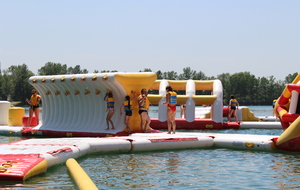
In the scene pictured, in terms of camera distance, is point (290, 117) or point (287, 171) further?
point (290, 117)

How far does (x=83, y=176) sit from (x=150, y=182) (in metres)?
1.23

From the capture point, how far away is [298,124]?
10367mm

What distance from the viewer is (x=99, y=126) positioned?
48.4 ft

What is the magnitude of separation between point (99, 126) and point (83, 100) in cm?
107

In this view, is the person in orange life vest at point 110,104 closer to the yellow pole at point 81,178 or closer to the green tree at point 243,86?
the yellow pole at point 81,178

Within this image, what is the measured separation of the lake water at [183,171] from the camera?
7.26 meters

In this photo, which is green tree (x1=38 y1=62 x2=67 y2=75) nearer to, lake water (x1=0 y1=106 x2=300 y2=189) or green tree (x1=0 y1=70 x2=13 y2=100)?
green tree (x1=0 y1=70 x2=13 y2=100)

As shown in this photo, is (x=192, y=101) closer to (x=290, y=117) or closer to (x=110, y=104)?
(x=110, y=104)

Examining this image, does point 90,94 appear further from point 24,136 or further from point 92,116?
point 24,136

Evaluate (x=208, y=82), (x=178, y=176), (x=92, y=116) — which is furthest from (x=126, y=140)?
(x=208, y=82)

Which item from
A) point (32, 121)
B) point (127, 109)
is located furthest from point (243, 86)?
point (127, 109)

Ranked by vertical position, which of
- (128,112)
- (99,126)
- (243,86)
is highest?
(243,86)

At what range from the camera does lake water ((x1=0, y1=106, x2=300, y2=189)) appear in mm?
7262

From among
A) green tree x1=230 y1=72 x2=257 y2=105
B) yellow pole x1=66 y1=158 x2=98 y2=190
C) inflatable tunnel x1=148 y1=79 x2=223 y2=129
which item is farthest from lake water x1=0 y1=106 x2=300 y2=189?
green tree x1=230 y1=72 x2=257 y2=105
